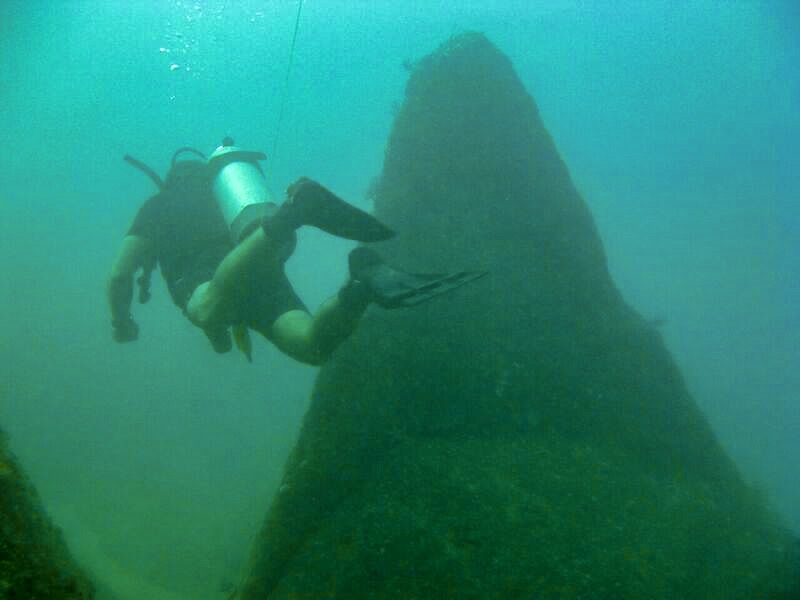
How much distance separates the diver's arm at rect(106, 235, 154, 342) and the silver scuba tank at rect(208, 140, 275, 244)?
940 mm

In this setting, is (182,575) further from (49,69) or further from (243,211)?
(49,69)

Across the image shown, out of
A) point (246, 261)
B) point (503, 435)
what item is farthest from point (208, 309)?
point (503, 435)

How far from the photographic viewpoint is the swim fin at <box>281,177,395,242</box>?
10.1 ft

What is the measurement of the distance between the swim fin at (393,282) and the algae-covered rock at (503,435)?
144 cm

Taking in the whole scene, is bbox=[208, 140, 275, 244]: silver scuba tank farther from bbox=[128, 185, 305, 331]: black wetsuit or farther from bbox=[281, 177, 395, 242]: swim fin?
bbox=[281, 177, 395, 242]: swim fin

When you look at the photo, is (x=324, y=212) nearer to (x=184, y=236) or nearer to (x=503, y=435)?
(x=184, y=236)

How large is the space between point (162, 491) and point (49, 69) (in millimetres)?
47195

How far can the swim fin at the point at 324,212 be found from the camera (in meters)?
3.08

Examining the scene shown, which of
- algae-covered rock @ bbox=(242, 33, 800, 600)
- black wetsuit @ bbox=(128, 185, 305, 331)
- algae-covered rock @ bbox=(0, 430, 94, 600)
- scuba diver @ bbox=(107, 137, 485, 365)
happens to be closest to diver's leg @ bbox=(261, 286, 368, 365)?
scuba diver @ bbox=(107, 137, 485, 365)

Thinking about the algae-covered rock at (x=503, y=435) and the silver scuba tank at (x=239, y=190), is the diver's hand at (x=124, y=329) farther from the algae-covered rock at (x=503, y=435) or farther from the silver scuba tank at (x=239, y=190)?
the algae-covered rock at (x=503, y=435)

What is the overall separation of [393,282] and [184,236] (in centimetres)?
275

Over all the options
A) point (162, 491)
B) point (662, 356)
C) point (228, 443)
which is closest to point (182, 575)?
point (162, 491)

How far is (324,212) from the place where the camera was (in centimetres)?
313

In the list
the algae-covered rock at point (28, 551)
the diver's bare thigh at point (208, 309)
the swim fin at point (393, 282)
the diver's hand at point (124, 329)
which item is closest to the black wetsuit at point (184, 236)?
the diver's bare thigh at point (208, 309)
